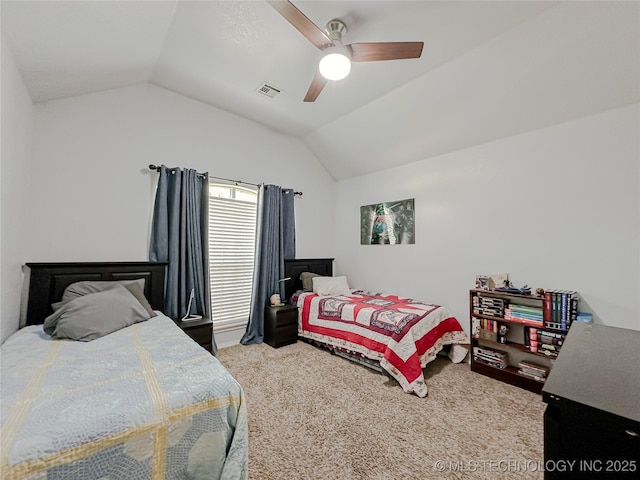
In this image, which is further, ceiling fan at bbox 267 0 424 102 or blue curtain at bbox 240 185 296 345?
blue curtain at bbox 240 185 296 345

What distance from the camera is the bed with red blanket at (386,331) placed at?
244cm

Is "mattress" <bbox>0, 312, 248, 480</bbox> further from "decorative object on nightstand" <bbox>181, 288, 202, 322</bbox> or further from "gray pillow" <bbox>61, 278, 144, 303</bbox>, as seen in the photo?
"decorative object on nightstand" <bbox>181, 288, 202, 322</bbox>

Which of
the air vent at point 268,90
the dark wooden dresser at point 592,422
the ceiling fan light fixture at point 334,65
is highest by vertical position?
the air vent at point 268,90

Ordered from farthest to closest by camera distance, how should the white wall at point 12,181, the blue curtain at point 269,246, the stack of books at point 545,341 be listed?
the blue curtain at point 269,246 < the stack of books at point 545,341 < the white wall at point 12,181

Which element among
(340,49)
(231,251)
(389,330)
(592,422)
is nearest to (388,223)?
(389,330)

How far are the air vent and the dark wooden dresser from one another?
3.24 metres

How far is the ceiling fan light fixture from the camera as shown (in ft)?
6.23

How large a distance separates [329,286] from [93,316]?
8.61ft

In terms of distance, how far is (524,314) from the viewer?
2.54 m

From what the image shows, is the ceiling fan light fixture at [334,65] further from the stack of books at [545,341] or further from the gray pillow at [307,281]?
the stack of books at [545,341]

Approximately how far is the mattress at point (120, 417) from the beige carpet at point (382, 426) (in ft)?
2.20

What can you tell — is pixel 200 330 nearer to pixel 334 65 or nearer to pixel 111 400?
pixel 111 400

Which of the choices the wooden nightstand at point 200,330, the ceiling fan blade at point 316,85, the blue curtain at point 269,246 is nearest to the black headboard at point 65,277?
the wooden nightstand at point 200,330

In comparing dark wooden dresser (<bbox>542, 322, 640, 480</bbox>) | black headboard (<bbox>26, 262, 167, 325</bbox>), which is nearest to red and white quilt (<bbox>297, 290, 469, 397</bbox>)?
dark wooden dresser (<bbox>542, 322, 640, 480</bbox>)
